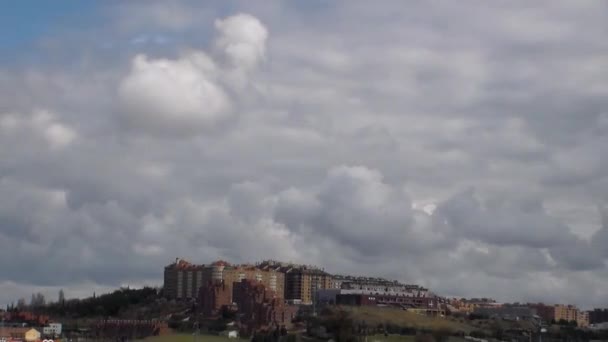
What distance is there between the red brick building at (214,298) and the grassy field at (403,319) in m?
21.0

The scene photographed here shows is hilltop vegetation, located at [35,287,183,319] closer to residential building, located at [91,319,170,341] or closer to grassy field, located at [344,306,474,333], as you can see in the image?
residential building, located at [91,319,170,341]

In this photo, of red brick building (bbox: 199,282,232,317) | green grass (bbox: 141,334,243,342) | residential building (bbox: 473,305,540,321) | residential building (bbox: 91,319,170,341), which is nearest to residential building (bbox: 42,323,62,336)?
residential building (bbox: 91,319,170,341)

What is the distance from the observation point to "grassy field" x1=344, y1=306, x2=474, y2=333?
464 feet

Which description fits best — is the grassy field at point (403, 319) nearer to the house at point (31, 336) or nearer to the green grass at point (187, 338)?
the green grass at point (187, 338)

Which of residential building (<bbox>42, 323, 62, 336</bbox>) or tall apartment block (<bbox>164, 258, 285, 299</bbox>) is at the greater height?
tall apartment block (<bbox>164, 258, 285, 299</bbox>)

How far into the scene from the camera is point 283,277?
614ft

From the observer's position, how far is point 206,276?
600 ft

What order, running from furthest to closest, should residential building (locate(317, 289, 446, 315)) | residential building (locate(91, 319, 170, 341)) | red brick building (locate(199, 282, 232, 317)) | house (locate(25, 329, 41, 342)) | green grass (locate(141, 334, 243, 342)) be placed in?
1. residential building (locate(317, 289, 446, 315))
2. red brick building (locate(199, 282, 232, 317))
3. residential building (locate(91, 319, 170, 341))
4. green grass (locate(141, 334, 243, 342))
5. house (locate(25, 329, 41, 342))

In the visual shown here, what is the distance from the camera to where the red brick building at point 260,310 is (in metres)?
137

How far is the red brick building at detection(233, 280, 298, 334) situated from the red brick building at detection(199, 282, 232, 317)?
3988 mm

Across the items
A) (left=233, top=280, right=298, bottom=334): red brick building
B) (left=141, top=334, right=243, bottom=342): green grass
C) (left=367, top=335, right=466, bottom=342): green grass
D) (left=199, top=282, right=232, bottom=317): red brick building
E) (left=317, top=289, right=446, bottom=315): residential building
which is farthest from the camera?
(left=317, top=289, right=446, bottom=315): residential building

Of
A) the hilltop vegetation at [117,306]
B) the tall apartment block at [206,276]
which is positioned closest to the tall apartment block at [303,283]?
the tall apartment block at [206,276]

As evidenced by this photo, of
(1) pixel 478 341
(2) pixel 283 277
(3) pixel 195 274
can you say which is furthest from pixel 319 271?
(1) pixel 478 341

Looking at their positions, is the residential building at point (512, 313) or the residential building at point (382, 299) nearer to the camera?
the residential building at point (382, 299)
